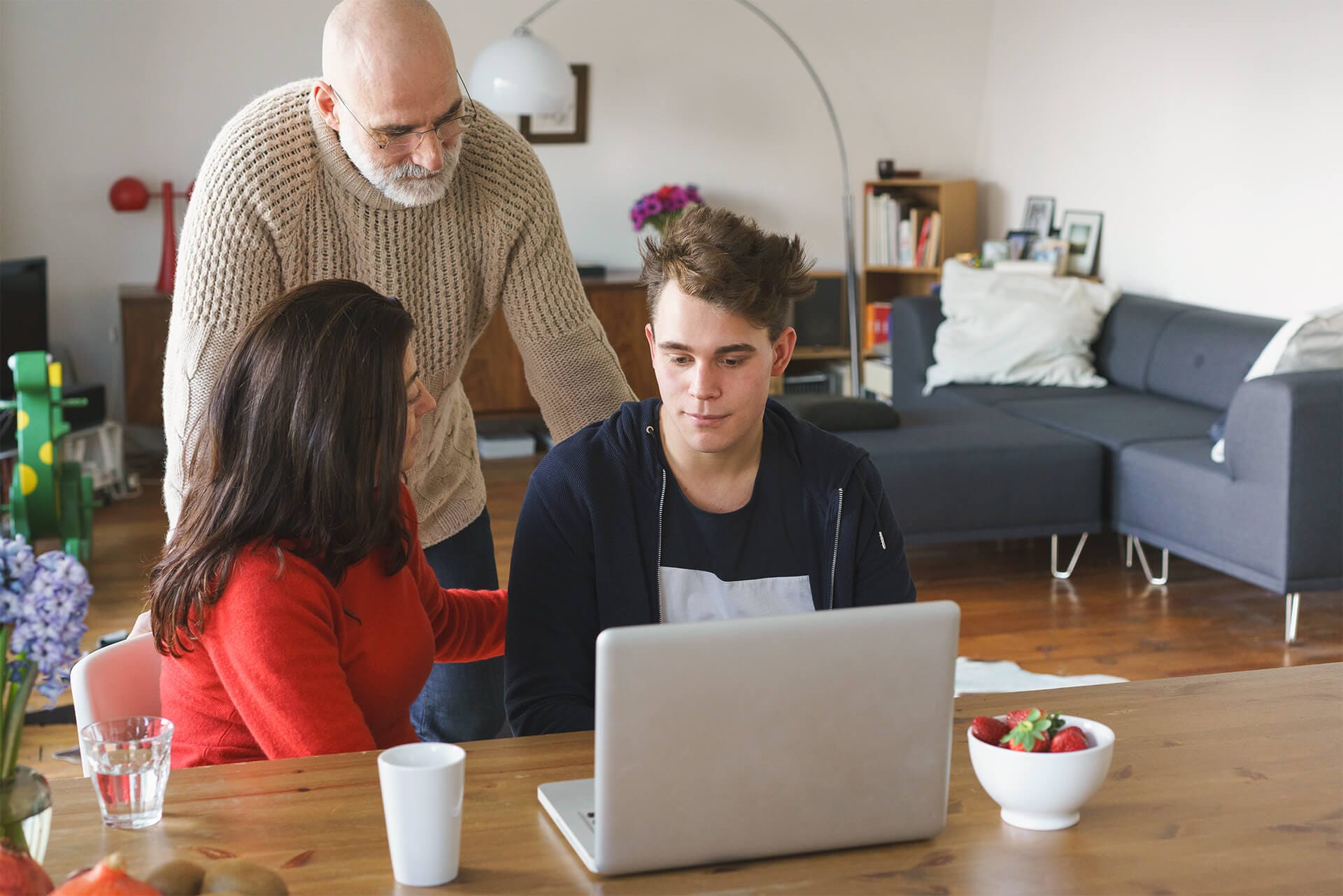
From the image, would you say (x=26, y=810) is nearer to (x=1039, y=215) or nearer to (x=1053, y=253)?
(x=1053, y=253)

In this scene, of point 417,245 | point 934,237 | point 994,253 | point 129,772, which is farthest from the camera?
point 934,237

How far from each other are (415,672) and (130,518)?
370 cm

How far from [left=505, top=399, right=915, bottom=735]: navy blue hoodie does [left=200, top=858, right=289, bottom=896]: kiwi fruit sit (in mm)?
550

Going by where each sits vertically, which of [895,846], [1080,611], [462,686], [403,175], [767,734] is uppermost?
[403,175]

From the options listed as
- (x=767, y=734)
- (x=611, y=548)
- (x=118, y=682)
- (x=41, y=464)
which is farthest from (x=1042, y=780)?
(x=41, y=464)

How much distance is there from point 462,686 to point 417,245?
24.6 inches

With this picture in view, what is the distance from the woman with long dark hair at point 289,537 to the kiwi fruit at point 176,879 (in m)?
0.35

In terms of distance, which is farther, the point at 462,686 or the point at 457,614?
the point at 462,686

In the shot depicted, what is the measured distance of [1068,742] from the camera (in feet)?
3.64

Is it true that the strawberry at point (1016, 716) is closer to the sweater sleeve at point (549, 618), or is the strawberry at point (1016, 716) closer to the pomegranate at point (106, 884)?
the sweater sleeve at point (549, 618)

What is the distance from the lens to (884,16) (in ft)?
19.9

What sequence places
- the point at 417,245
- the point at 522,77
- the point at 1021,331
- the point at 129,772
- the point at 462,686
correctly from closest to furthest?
1. the point at 129,772
2. the point at 417,245
3. the point at 462,686
4. the point at 1021,331
5. the point at 522,77

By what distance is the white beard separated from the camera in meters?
1.65

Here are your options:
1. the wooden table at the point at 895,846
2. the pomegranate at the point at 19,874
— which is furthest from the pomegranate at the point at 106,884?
the wooden table at the point at 895,846
